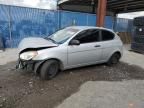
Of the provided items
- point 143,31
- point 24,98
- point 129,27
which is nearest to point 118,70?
point 24,98

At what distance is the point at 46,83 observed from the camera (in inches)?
206

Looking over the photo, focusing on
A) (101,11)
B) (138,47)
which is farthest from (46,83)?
(138,47)

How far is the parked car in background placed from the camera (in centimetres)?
525

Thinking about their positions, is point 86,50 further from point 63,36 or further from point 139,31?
point 139,31

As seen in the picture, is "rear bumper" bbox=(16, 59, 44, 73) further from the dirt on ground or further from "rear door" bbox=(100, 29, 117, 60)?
"rear door" bbox=(100, 29, 117, 60)

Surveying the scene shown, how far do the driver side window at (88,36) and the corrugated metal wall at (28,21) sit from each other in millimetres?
5719

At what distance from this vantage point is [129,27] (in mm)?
17109

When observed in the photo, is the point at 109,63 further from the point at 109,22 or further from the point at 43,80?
the point at 109,22

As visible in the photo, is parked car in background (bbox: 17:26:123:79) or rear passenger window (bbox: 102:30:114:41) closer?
parked car in background (bbox: 17:26:123:79)

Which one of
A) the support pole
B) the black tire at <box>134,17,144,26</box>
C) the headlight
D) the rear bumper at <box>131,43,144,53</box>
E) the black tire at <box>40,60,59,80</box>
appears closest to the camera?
the headlight

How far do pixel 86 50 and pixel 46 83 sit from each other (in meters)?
1.83

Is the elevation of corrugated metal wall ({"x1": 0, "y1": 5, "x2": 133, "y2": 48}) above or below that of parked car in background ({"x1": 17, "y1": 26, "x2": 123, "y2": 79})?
above

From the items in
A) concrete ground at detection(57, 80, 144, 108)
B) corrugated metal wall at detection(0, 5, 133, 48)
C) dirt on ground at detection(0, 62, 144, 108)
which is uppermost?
corrugated metal wall at detection(0, 5, 133, 48)

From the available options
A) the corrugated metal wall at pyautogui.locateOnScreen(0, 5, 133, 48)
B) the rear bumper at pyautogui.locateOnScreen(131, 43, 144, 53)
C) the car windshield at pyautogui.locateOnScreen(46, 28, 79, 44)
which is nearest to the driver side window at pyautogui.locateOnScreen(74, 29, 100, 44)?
the car windshield at pyautogui.locateOnScreen(46, 28, 79, 44)
